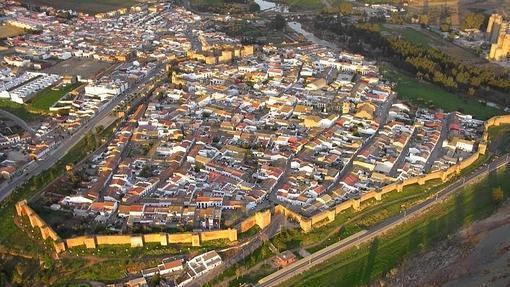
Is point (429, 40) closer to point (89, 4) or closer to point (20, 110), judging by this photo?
point (20, 110)

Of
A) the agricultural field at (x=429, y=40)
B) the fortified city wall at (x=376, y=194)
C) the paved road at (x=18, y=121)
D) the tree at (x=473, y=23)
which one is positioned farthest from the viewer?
the tree at (x=473, y=23)

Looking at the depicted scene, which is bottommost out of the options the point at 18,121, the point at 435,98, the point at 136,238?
the point at 136,238

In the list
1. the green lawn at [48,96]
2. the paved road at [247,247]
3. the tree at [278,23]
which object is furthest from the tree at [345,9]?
the paved road at [247,247]

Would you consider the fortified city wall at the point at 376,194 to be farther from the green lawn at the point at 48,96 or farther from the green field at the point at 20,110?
the green lawn at the point at 48,96

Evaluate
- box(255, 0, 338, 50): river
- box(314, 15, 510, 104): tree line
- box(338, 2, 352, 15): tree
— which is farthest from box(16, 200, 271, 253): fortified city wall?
box(338, 2, 352, 15): tree

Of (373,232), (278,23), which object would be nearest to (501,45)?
(278,23)

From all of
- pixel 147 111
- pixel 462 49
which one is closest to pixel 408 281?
pixel 147 111

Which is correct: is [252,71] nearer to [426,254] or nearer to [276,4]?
[426,254]
